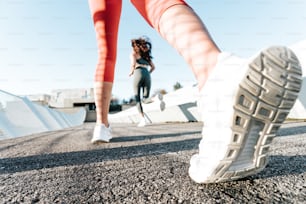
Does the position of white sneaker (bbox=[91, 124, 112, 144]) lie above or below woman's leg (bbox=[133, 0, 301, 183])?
below

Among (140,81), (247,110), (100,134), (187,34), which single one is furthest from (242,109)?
(140,81)

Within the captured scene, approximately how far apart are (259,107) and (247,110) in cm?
2

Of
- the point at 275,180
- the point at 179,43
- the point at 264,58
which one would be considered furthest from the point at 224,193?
the point at 179,43

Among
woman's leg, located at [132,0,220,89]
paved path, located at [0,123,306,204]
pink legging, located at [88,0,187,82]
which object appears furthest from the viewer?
pink legging, located at [88,0,187,82]

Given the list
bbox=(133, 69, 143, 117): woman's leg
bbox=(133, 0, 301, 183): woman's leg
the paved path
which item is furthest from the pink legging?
bbox=(133, 69, 143, 117): woman's leg

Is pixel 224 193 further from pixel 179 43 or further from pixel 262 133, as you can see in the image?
pixel 179 43

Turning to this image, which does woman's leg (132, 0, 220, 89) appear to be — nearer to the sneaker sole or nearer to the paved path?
the sneaker sole

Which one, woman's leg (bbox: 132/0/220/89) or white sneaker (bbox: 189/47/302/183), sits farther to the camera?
woman's leg (bbox: 132/0/220/89)

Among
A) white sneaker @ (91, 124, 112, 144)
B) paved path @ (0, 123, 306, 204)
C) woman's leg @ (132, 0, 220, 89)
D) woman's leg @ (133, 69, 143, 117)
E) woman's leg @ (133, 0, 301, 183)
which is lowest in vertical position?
Result: woman's leg @ (133, 69, 143, 117)

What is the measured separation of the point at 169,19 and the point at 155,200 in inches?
17.3

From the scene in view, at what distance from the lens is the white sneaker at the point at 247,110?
1.22ft

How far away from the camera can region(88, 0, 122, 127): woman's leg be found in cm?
104

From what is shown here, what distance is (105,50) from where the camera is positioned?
1131 mm

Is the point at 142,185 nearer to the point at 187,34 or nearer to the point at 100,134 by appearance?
the point at 187,34
